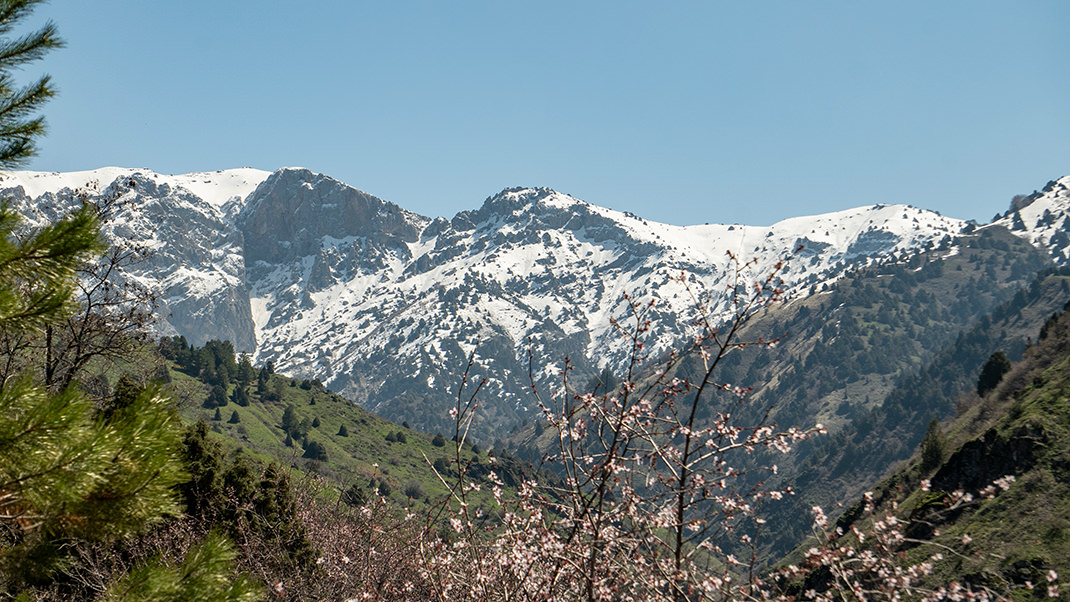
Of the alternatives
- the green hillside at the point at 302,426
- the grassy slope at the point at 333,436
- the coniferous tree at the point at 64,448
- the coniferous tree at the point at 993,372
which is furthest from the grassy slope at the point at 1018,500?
the green hillside at the point at 302,426

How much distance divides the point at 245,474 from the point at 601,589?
22.1 meters

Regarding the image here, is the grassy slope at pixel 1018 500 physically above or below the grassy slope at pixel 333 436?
above

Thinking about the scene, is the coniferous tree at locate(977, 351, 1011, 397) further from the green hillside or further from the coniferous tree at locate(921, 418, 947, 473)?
the green hillside

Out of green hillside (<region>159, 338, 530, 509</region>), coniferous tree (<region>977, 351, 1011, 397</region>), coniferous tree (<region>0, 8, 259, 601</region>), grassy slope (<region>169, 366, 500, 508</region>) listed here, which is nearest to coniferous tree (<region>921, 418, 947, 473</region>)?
coniferous tree (<region>977, 351, 1011, 397</region>)

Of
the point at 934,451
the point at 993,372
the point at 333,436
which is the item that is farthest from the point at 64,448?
the point at 333,436

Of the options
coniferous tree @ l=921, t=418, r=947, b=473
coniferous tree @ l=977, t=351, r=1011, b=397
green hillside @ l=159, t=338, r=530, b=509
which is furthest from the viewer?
green hillside @ l=159, t=338, r=530, b=509

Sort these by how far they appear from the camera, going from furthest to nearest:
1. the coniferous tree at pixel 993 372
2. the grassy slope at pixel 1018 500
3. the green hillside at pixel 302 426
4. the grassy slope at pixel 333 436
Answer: the green hillside at pixel 302 426 < the grassy slope at pixel 333 436 < the coniferous tree at pixel 993 372 < the grassy slope at pixel 1018 500

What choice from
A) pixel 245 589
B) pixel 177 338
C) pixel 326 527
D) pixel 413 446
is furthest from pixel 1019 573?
pixel 177 338

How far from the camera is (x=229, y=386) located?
142 meters

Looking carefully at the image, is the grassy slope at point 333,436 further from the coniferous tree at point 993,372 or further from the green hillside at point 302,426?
the coniferous tree at point 993,372

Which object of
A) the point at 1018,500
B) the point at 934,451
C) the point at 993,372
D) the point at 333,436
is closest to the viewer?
the point at 1018,500

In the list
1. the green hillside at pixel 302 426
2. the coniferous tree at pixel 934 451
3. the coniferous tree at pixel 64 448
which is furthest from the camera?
the green hillside at pixel 302 426

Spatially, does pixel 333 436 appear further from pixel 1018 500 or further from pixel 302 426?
pixel 1018 500

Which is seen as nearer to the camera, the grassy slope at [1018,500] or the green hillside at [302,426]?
the grassy slope at [1018,500]
